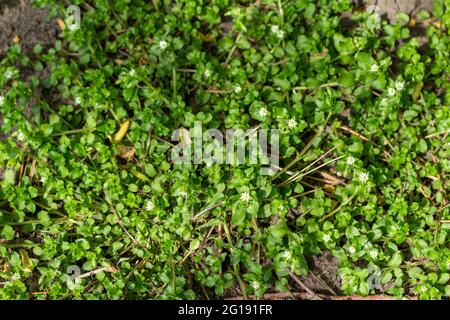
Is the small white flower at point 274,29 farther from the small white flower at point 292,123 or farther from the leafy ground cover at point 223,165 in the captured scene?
the small white flower at point 292,123

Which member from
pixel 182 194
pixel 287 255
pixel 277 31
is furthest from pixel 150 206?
pixel 277 31

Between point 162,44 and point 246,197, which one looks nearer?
point 246,197

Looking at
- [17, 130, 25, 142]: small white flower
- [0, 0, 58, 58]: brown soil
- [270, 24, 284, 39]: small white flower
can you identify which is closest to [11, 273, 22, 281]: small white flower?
[17, 130, 25, 142]: small white flower

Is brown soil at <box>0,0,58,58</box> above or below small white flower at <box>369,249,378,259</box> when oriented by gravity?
above

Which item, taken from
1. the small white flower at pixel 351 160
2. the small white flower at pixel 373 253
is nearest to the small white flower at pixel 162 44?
the small white flower at pixel 351 160

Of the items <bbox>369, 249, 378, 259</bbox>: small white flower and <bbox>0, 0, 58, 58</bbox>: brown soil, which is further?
<bbox>0, 0, 58, 58</bbox>: brown soil

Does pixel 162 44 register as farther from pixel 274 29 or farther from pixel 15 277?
pixel 15 277

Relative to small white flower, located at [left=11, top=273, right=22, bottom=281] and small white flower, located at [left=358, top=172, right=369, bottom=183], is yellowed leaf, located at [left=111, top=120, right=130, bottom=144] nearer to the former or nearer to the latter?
small white flower, located at [left=11, top=273, right=22, bottom=281]

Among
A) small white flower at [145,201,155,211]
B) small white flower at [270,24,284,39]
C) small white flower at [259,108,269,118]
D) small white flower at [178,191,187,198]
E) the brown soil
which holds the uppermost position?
the brown soil

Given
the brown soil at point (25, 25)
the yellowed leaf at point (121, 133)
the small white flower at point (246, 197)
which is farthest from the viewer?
the brown soil at point (25, 25)
